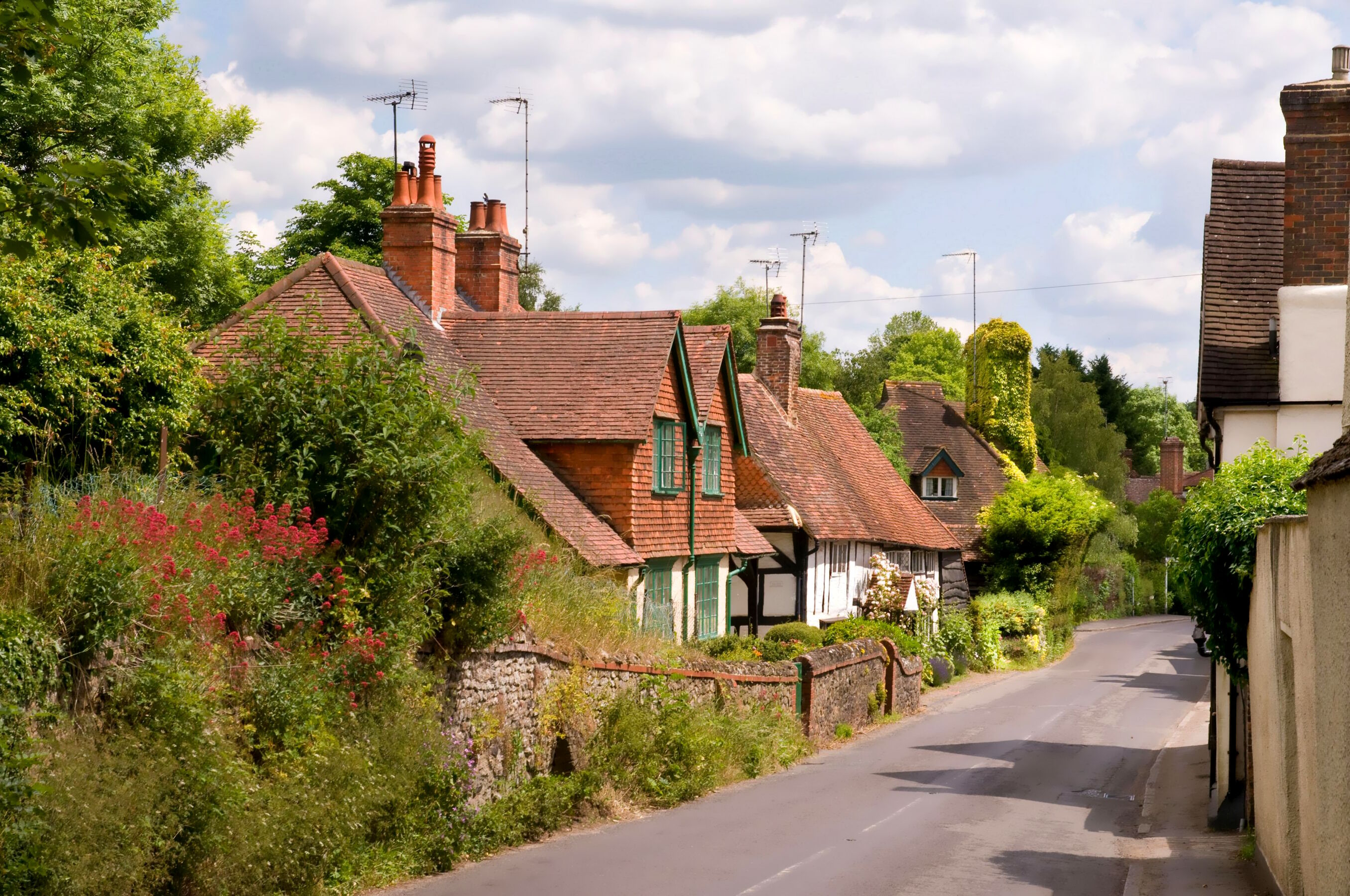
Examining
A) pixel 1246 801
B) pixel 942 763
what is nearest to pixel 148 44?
pixel 942 763

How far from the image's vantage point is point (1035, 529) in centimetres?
4691

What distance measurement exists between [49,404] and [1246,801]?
1320 cm

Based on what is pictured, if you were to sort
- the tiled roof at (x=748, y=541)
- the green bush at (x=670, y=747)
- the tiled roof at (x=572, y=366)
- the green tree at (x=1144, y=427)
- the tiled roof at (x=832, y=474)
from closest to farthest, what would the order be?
the green bush at (x=670, y=747) → the tiled roof at (x=572, y=366) → the tiled roof at (x=748, y=541) → the tiled roof at (x=832, y=474) → the green tree at (x=1144, y=427)

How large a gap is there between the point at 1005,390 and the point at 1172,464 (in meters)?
29.6

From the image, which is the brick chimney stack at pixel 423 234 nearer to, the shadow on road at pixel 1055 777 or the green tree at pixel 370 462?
the green tree at pixel 370 462

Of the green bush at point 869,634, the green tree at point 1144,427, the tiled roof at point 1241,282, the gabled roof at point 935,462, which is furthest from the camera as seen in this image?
the green tree at point 1144,427

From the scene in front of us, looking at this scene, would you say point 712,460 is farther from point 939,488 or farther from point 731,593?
point 939,488

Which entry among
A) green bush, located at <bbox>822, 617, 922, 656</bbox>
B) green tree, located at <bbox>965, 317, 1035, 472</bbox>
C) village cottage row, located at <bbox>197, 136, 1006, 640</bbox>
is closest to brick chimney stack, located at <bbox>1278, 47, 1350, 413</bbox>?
village cottage row, located at <bbox>197, 136, 1006, 640</bbox>

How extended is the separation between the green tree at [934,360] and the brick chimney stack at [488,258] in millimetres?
62733

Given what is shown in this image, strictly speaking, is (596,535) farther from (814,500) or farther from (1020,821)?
(814,500)

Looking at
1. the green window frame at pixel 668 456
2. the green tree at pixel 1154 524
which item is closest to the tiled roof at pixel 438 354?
the green window frame at pixel 668 456

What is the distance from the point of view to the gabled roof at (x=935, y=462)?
51188 millimetres

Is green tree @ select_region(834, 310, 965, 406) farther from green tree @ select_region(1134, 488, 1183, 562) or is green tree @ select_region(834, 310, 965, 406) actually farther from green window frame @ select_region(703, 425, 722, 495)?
green window frame @ select_region(703, 425, 722, 495)

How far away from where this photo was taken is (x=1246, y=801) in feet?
50.0
